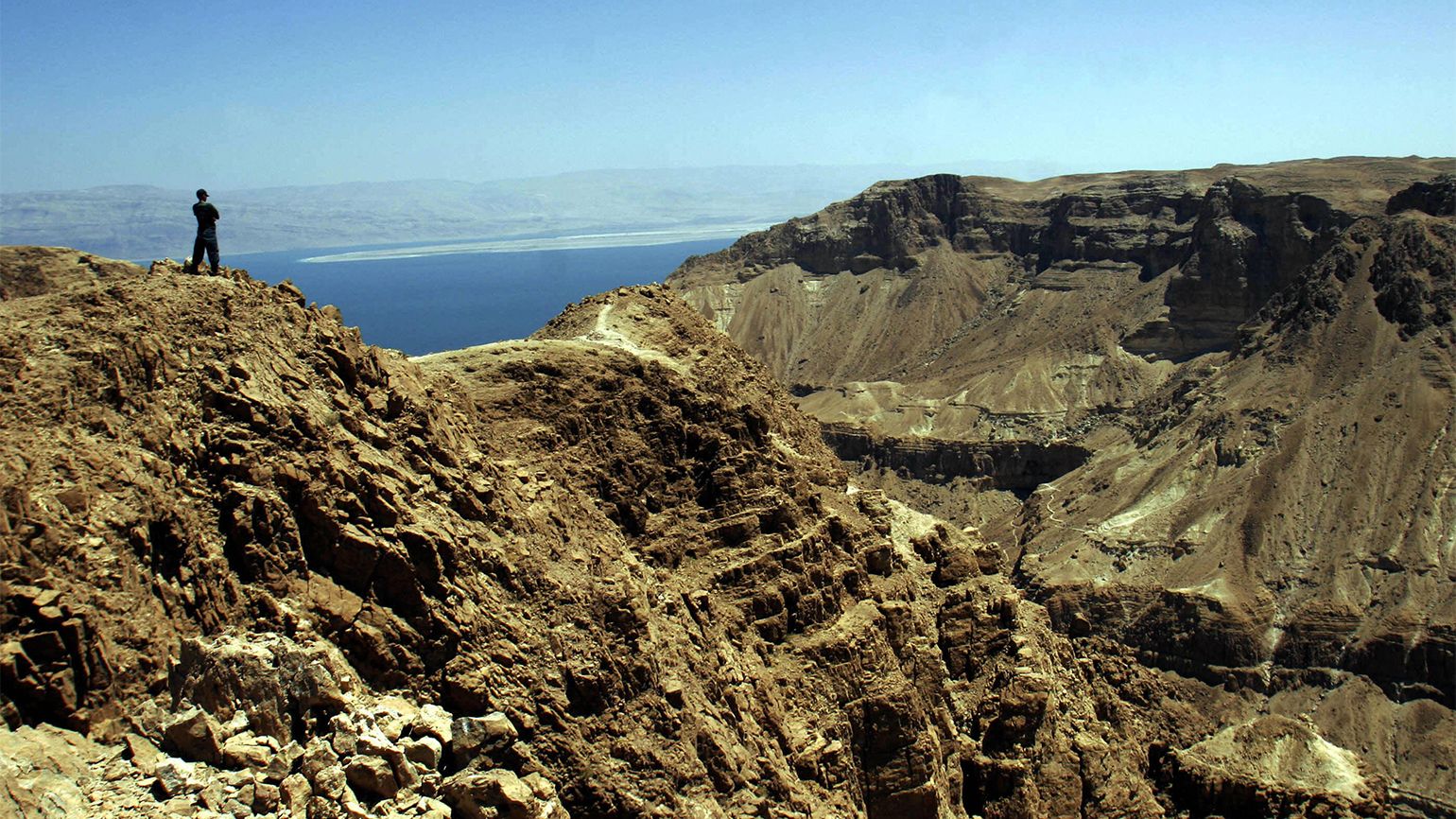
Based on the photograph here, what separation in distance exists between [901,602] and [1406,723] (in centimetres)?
4686

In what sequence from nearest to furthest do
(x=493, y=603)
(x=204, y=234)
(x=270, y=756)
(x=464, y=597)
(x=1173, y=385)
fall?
1. (x=270, y=756)
2. (x=464, y=597)
3. (x=493, y=603)
4. (x=204, y=234)
5. (x=1173, y=385)

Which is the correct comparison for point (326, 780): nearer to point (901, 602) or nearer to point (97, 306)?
point (97, 306)

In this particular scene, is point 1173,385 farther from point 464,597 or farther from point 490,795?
point 490,795

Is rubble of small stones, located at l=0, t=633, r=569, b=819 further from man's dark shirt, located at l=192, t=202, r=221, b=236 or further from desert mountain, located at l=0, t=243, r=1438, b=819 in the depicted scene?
man's dark shirt, located at l=192, t=202, r=221, b=236

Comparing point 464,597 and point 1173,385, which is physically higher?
point 464,597

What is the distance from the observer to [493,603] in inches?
947

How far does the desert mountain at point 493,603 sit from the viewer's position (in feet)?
60.8

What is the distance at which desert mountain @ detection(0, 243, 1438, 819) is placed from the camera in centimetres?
1853

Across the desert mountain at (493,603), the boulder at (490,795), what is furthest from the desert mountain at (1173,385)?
the boulder at (490,795)

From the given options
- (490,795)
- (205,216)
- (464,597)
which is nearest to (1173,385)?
(205,216)

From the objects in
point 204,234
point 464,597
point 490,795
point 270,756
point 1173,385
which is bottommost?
point 1173,385

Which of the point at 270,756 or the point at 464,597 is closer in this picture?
the point at 270,756

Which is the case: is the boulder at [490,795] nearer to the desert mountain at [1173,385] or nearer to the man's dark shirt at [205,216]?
the man's dark shirt at [205,216]

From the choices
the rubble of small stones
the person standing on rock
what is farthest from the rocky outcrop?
the person standing on rock
